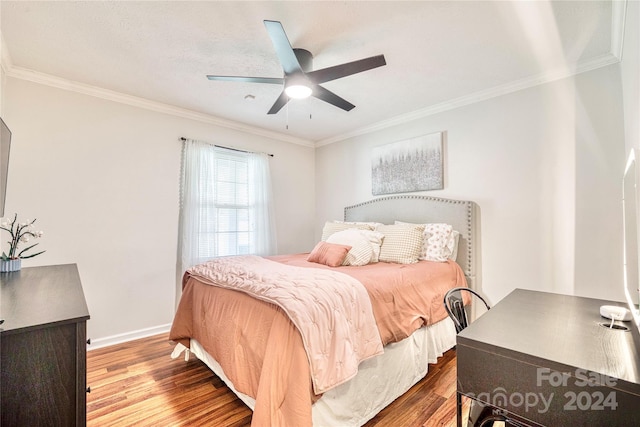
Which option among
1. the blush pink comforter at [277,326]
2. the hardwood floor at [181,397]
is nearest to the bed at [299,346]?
the blush pink comforter at [277,326]

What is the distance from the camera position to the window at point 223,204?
3.33 m

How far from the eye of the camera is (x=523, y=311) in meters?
1.31

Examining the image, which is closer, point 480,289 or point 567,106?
point 567,106

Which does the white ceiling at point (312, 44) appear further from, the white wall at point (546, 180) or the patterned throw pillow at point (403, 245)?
the patterned throw pillow at point (403, 245)

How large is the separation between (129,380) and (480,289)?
126 inches

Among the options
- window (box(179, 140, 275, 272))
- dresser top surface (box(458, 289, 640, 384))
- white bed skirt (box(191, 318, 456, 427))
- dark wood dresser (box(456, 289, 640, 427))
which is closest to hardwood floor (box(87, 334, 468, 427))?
white bed skirt (box(191, 318, 456, 427))

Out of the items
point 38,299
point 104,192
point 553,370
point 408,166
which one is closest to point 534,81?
point 408,166

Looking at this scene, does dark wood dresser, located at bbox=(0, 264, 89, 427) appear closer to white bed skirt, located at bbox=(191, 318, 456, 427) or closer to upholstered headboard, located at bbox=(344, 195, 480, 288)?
white bed skirt, located at bbox=(191, 318, 456, 427)

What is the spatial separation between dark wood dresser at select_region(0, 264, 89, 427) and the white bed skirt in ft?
3.08

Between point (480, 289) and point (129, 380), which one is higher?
point (480, 289)

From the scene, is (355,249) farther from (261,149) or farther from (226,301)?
(261,149)

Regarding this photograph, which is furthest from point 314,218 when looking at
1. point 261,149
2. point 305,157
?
point 261,149

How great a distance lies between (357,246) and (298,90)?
1476mm

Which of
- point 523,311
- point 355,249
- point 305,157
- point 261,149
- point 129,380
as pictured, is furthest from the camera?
point 305,157
